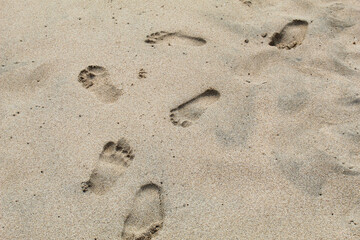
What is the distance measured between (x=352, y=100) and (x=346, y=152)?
14.9 inches

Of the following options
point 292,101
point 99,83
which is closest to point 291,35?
point 292,101

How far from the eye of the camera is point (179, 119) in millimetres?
2328

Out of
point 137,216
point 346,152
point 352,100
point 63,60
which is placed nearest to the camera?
point 137,216

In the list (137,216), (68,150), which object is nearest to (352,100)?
(137,216)

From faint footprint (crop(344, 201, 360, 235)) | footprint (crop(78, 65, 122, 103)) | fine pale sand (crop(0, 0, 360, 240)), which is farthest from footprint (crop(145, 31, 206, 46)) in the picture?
faint footprint (crop(344, 201, 360, 235))

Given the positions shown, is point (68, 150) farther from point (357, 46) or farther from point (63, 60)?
point (357, 46)

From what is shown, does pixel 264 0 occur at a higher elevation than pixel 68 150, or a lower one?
higher

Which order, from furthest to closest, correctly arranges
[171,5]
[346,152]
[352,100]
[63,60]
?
[171,5], [63,60], [352,100], [346,152]

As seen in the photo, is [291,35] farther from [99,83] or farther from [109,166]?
[109,166]

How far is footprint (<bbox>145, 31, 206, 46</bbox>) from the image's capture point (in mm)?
2705

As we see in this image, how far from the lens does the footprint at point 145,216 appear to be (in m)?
1.95

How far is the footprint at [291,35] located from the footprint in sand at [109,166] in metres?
1.22

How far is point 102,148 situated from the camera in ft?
7.25

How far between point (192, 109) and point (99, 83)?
0.59 m
